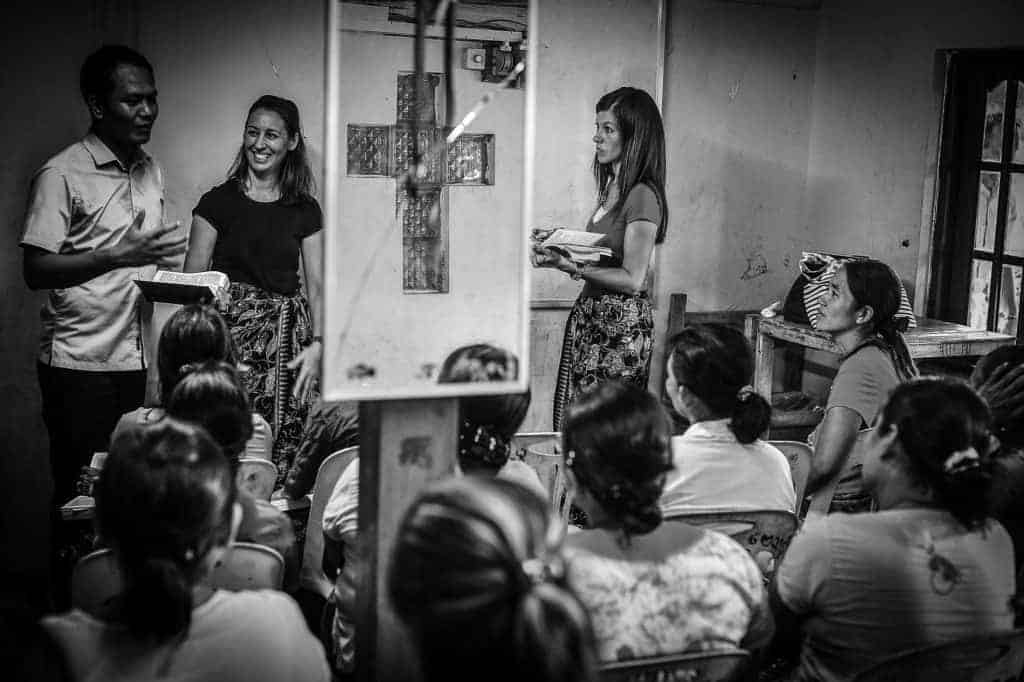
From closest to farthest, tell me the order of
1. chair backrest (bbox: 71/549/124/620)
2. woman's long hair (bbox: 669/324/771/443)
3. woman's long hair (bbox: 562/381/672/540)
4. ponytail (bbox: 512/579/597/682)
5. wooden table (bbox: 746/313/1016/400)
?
ponytail (bbox: 512/579/597/682), woman's long hair (bbox: 562/381/672/540), chair backrest (bbox: 71/549/124/620), woman's long hair (bbox: 669/324/771/443), wooden table (bbox: 746/313/1016/400)

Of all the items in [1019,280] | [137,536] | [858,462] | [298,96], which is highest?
[298,96]

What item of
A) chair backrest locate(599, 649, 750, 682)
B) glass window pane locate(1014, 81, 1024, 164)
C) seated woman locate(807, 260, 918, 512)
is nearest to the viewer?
chair backrest locate(599, 649, 750, 682)

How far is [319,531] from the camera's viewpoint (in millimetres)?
2480

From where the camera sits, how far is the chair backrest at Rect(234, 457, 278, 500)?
7.80 ft

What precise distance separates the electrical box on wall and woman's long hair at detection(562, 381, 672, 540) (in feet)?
9.27

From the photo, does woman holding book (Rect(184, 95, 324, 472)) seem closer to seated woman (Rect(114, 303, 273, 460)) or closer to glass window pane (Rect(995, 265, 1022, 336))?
seated woman (Rect(114, 303, 273, 460))

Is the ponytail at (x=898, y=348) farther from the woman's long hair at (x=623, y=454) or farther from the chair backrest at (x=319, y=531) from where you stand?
the chair backrest at (x=319, y=531)

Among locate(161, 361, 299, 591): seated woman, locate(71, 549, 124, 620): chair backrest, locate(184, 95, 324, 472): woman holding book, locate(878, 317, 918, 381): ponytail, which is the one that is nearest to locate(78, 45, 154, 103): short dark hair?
locate(184, 95, 324, 472): woman holding book

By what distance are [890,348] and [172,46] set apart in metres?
2.80

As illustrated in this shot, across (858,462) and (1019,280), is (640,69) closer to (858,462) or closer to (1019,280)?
(1019,280)

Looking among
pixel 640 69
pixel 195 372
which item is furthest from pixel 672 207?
pixel 195 372

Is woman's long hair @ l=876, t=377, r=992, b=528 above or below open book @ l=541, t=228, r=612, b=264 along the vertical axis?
below

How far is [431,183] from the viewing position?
4.00 metres

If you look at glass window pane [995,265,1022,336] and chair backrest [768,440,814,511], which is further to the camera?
glass window pane [995,265,1022,336]
